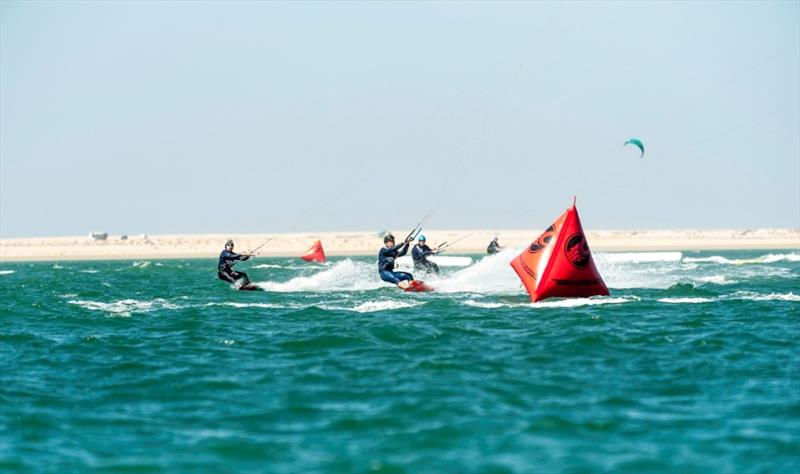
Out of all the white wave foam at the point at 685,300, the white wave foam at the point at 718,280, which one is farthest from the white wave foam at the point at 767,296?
the white wave foam at the point at 718,280

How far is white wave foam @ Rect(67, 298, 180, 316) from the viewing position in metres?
25.2

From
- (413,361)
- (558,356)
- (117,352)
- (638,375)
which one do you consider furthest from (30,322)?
(638,375)

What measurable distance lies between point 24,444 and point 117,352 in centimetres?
622

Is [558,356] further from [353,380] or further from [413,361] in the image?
[353,380]

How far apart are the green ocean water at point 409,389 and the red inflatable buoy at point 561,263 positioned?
510 millimetres

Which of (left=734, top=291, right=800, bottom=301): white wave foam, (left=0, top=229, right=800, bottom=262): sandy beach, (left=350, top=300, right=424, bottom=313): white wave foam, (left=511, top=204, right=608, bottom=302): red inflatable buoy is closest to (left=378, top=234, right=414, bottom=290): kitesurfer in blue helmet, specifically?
(left=350, top=300, right=424, bottom=313): white wave foam

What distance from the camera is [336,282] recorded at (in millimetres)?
37906

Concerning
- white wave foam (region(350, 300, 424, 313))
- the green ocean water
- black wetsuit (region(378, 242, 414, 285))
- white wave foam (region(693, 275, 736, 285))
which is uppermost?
black wetsuit (region(378, 242, 414, 285))

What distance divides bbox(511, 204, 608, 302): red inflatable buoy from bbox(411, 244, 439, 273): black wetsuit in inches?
356

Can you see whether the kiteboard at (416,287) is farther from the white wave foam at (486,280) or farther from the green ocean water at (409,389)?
the green ocean water at (409,389)

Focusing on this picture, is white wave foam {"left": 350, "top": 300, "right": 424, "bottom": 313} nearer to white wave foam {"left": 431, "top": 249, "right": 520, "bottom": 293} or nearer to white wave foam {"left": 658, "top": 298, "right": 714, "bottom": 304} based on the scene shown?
white wave foam {"left": 431, "top": 249, "right": 520, "bottom": 293}

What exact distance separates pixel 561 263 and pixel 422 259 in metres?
11.3

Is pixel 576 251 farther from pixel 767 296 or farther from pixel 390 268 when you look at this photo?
pixel 390 268

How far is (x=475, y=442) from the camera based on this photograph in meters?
10.9
